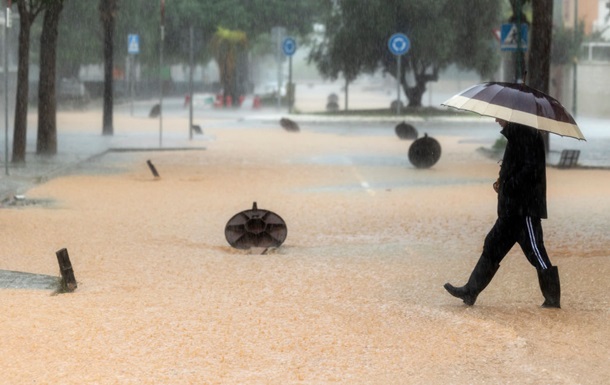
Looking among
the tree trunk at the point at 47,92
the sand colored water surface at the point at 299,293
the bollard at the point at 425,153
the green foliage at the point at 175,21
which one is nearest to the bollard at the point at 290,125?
the tree trunk at the point at 47,92

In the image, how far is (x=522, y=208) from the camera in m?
9.15

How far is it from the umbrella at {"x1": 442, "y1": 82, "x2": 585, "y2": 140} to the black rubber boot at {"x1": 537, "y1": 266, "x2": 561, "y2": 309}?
0.97 metres

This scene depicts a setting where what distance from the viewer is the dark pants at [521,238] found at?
30.2 feet

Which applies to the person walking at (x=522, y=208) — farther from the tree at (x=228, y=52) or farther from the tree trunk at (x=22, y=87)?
the tree at (x=228, y=52)

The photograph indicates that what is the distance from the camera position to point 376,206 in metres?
16.8

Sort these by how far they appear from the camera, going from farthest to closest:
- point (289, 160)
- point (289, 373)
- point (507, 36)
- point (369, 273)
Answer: point (507, 36) → point (289, 160) → point (369, 273) → point (289, 373)

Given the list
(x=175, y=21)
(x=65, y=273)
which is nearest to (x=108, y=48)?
(x=65, y=273)

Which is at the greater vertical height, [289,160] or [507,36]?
[507,36]

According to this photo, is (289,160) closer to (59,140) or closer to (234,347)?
(59,140)

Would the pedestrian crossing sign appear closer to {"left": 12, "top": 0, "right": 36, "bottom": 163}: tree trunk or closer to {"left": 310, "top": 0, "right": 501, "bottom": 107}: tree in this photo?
{"left": 12, "top": 0, "right": 36, "bottom": 163}: tree trunk

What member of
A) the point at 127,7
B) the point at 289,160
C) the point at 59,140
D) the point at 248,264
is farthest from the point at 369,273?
the point at 127,7

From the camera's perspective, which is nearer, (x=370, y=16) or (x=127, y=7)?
(x=370, y=16)

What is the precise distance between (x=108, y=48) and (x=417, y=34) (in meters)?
21.7

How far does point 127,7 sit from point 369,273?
54027mm
